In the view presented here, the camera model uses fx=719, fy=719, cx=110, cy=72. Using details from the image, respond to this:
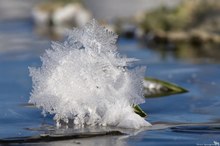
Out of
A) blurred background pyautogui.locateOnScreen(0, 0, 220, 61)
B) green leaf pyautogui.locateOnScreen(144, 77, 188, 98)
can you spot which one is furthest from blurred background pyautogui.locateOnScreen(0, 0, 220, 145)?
green leaf pyautogui.locateOnScreen(144, 77, 188, 98)

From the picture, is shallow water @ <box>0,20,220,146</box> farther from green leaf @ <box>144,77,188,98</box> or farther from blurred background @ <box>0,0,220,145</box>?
green leaf @ <box>144,77,188,98</box>

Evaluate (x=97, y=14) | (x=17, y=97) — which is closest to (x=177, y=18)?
(x=97, y=14)

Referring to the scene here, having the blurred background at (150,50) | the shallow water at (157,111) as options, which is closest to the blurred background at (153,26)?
the blurred background at (150,50)

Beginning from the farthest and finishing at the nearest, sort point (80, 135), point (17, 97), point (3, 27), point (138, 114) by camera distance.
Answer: point (3, 27) → point (17, 97) → point (138, 114) → point (80, 135)

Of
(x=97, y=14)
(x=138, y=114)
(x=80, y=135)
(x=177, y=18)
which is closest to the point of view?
(x=80, y=135)

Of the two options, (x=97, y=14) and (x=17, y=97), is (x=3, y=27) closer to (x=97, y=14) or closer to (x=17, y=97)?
(x=97, y=14)

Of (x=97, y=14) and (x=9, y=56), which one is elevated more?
(x=97, y=14)

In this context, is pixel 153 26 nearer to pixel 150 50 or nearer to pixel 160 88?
pixel 150 50
